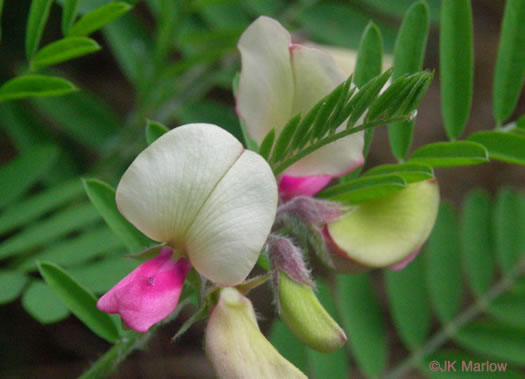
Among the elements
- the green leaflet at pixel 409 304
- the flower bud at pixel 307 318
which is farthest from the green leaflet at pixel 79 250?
the green leaflet at pixel 409 304

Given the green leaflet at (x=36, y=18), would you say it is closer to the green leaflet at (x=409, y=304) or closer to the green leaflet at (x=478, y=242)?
the green leaflet at (x=409, y=304)

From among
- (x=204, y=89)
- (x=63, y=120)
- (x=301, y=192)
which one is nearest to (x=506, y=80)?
(x=301, y=192)

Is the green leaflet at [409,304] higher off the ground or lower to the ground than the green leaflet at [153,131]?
lower

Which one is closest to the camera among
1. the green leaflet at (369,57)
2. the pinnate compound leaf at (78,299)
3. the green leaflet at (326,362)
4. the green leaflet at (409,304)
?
the pinnate compound leaf at (78,299)

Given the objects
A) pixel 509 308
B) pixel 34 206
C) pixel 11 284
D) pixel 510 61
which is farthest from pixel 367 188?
pixel 509 308

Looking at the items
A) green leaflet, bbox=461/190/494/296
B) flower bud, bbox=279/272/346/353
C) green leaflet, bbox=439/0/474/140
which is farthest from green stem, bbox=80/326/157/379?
green leaflet, bbox=461/190/494/296

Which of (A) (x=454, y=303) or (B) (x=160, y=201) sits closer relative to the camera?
(B) (x=160, y=201)

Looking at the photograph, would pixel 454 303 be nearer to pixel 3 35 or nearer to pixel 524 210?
pixel 524 210
